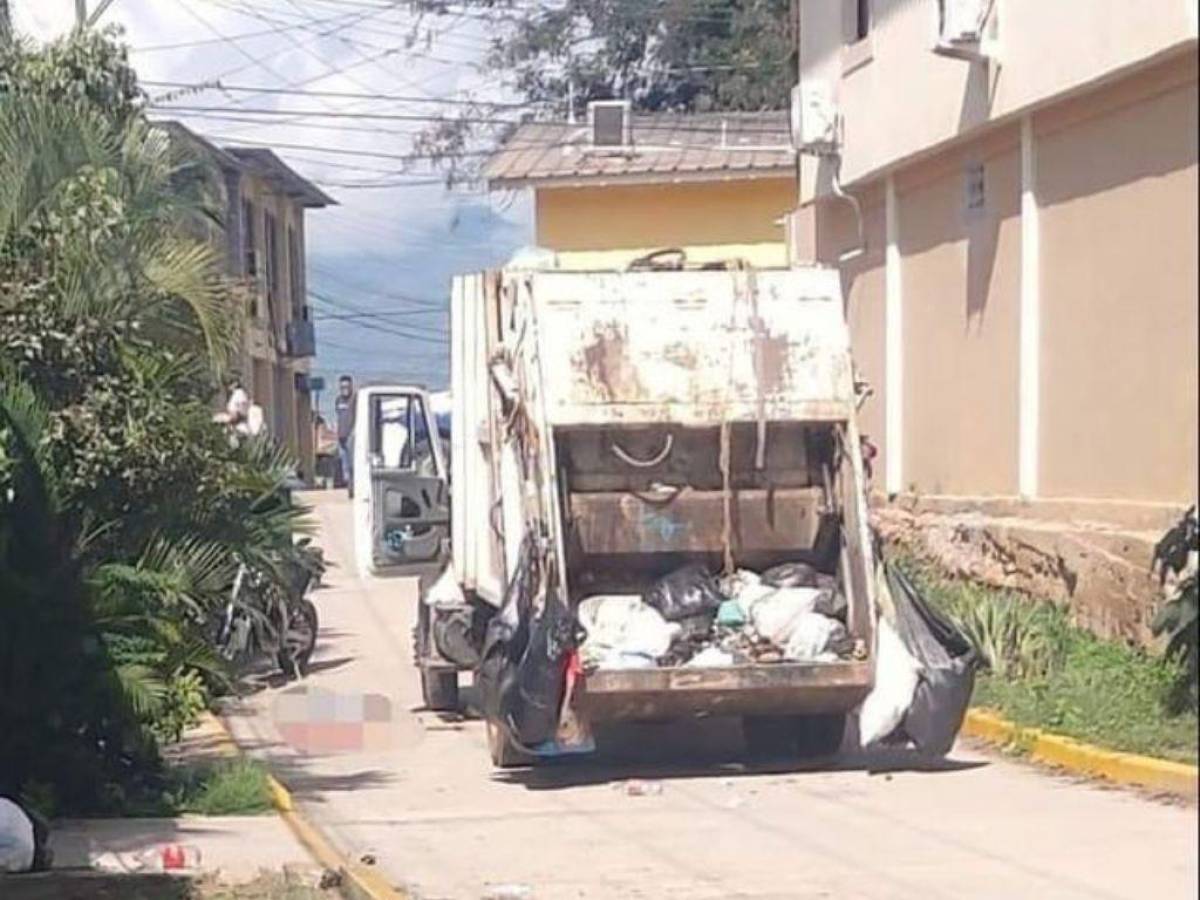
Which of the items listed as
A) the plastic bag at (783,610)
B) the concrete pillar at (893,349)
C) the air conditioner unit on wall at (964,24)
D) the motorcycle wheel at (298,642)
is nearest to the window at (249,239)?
the motorcycle wheel at (298,642)

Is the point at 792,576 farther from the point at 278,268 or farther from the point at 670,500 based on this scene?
the point at 278,268

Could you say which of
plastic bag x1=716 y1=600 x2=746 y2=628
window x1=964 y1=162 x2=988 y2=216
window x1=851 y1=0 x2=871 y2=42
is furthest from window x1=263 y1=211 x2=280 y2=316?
plastic bag x1=716 y1=600 x2=746 y2=628

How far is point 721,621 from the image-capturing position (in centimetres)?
1245

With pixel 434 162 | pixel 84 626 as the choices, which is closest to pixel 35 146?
pixel 84 626

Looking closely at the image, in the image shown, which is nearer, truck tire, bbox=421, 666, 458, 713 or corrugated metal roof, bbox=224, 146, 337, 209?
truck tire, bbox=421, 666, 458, 713

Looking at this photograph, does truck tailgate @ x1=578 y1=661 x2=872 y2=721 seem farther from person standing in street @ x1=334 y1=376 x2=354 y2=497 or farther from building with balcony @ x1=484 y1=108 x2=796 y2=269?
person standing in street @ x1=334 y1=376 x2=354 y2=497

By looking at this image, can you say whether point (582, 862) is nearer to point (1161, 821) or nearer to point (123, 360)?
point (1161, 821)

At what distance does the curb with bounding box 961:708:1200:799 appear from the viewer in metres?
10.8

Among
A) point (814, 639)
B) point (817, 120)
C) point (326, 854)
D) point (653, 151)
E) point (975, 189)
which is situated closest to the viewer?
point (326, 854)

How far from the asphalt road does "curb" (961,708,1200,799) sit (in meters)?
0.13

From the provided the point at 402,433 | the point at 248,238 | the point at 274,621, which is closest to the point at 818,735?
the point at 274,621

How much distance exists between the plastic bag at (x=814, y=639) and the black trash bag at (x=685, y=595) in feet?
1.82

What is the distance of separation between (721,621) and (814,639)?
617 millimetres

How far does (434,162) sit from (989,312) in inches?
720
